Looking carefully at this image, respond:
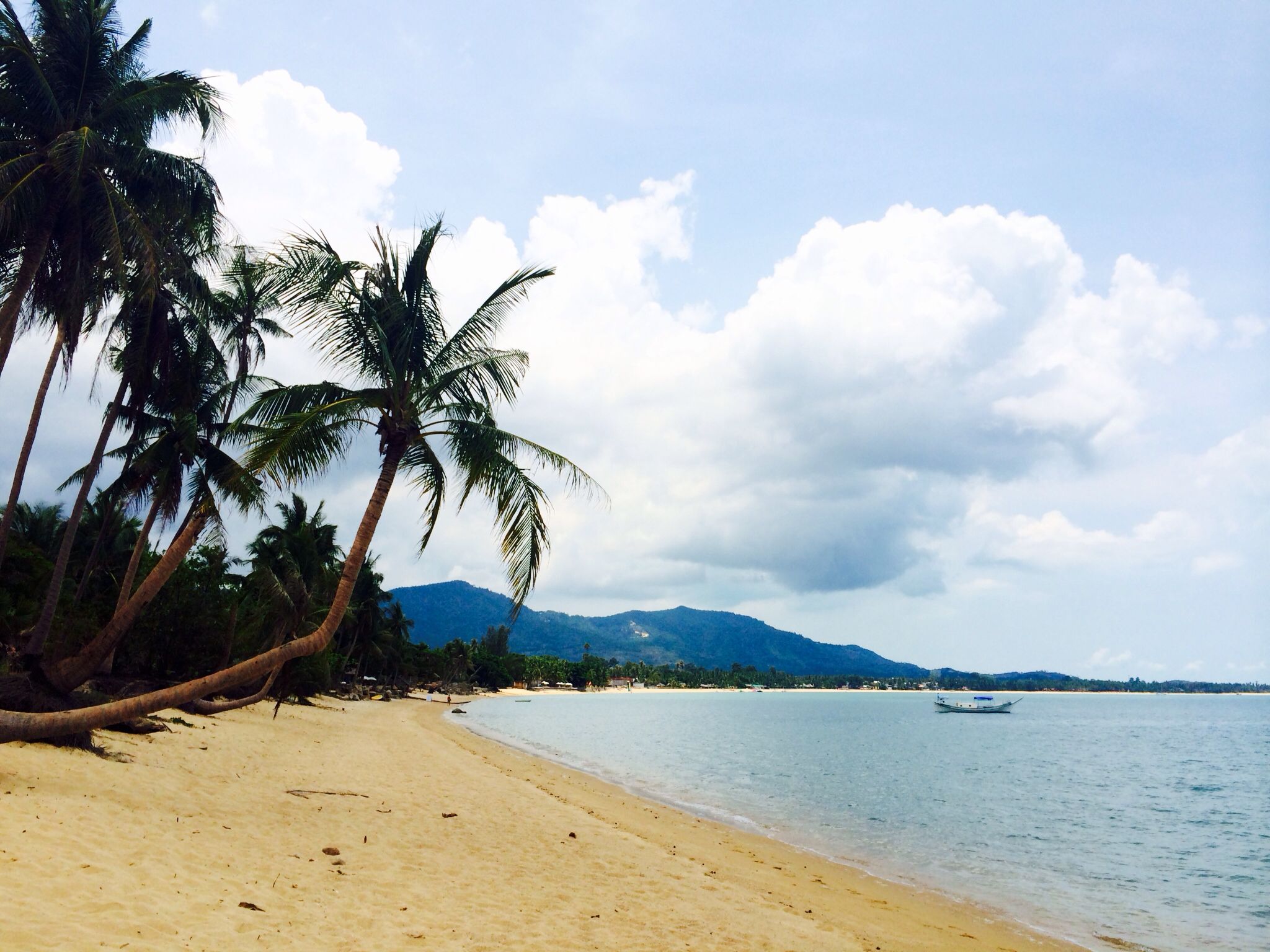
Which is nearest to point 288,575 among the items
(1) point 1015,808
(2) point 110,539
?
(2) point 110,539

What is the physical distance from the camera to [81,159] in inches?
465

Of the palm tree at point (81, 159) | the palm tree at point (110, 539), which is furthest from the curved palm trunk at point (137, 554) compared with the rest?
the palm tree at point (110, 539)

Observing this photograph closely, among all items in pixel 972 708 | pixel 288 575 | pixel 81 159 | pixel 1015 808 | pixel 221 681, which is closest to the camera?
pixel 221 681

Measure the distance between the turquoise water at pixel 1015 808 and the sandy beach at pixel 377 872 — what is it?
117 inches

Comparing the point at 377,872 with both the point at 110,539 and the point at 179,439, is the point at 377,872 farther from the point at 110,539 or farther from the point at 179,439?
the point at 110,539

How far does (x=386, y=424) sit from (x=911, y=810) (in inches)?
885

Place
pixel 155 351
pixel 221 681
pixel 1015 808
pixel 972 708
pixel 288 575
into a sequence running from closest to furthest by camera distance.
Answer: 1. pixel 221 681
2. pixel 155 351
3. pixel 1015 808
4. pixel 288 575
5. pixel 972 708

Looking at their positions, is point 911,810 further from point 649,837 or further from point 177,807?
point 177,807

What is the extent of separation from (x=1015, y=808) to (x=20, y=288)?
32.0 metres

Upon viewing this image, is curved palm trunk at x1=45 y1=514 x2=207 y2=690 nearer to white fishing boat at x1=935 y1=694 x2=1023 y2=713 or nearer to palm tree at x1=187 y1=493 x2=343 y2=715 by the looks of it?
palm tree at x1=187 y1=493 x2=343 y2=715

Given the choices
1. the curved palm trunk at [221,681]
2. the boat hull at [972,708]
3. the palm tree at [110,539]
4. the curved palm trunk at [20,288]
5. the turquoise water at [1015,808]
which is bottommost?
the boat hull at [972,708]

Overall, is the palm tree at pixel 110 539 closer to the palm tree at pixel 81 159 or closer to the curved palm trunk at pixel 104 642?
the curved palm trunk at pixel 104 642

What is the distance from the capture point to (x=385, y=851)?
10.3 m

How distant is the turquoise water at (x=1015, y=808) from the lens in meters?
14.9
